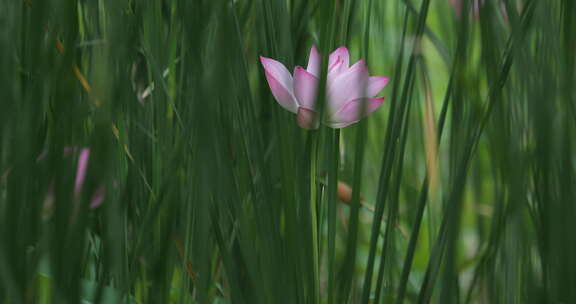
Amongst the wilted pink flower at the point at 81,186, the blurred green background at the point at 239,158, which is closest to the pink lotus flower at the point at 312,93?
the blurred green background at the point at 239,158

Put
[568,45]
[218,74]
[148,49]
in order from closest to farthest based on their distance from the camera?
[218,74] < [568,45] < [148,49]

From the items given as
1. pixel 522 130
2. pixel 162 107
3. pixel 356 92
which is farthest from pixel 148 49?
pixel 522 130

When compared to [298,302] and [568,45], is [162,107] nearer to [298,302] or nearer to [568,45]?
[298,302]

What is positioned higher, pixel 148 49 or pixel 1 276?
pixel 148 49

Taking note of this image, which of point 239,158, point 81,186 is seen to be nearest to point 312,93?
point 239,158

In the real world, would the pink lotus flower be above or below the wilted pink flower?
above

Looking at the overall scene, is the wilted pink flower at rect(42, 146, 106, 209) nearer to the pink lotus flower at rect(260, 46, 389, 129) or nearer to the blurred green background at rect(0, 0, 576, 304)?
the blurred green background at rect(0, 0, 576, 304)

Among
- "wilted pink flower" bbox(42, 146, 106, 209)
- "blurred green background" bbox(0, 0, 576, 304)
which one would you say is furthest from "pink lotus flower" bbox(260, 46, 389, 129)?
"wilted pink flower" bbox(42, 146, 106, 209)

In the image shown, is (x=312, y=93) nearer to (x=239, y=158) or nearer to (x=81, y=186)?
(x=239, y=158)

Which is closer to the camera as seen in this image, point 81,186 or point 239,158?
point 81,186

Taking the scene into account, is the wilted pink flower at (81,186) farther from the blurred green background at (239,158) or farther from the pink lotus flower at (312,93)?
the pink lotus flower at (312,93)

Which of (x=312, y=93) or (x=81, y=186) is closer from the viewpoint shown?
(x=81, y=186)
